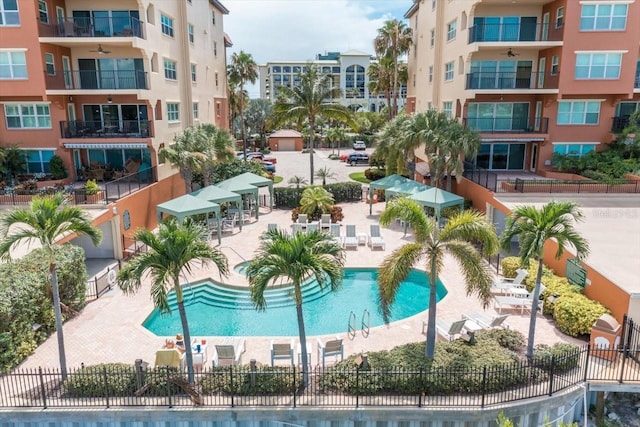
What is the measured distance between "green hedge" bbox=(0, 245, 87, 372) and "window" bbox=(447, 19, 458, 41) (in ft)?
92.2

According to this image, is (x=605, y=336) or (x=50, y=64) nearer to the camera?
(x=605, y=336)

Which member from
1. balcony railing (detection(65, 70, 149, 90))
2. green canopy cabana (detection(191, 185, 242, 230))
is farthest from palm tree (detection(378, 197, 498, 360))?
balcony railing (detection(65, 70, 149, 90))

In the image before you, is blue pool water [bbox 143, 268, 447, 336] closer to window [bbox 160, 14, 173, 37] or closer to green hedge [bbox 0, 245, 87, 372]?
green hedge [bbox 0, 245, 87, 372]

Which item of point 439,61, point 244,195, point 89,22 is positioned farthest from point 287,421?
point 439,61

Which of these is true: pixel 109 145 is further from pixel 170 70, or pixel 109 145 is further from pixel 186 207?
pixel 186 207

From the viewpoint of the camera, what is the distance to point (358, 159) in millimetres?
57406

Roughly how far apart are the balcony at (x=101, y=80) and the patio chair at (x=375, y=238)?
15454 mm

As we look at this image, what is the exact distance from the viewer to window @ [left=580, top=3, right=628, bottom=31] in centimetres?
2775

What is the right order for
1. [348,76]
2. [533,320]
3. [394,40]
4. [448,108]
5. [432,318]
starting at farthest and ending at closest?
[348,76] < [394,40] < [448,108] < [533,320] < [432,318]

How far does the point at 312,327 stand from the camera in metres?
16.9

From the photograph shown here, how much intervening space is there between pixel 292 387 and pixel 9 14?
25497 mm

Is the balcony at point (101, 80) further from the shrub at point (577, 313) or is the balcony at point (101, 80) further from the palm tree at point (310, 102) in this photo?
the shrub at point (577, 313)

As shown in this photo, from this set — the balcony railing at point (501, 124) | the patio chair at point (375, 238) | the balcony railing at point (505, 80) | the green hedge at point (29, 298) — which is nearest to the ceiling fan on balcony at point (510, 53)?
the balcony railing at point (505, 80)

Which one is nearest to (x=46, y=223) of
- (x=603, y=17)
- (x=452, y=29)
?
(x=452, y=29)
